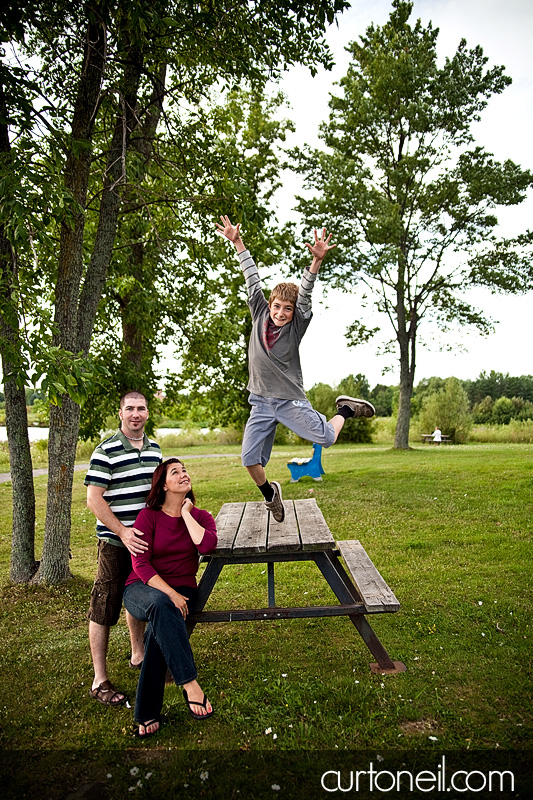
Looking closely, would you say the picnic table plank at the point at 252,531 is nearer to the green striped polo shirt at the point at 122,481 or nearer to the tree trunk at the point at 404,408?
the green striped polo shirt at the point at 122,481

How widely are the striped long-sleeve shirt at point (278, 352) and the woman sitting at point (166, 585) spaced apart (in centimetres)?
107

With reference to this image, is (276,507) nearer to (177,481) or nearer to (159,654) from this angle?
(177,481)

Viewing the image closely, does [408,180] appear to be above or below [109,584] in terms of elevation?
above

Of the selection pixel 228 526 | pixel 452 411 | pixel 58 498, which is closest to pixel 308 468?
pixel 58 498

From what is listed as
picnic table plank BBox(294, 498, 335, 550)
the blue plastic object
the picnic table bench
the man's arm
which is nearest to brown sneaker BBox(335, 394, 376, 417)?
picnic table plank BBox(294, 498, 335, 550)

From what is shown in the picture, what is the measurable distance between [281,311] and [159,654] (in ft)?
8.38

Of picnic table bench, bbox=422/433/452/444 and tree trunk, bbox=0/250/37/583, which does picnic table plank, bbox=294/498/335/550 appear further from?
picnic table bench, bbox=422/433/452/444

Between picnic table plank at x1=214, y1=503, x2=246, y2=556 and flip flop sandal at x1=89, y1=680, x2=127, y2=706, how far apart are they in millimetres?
1154

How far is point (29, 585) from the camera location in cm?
650

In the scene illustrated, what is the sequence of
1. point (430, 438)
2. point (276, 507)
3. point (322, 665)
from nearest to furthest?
point (322, 665), point (276, 507), point (430, 438)

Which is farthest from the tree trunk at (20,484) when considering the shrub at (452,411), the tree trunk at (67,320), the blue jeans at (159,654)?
the shrub at (452,411)

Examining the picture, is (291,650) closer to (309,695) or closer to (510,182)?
(309,695)

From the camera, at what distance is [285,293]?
4.58 metres

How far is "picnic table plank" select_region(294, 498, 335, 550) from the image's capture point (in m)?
4.04
